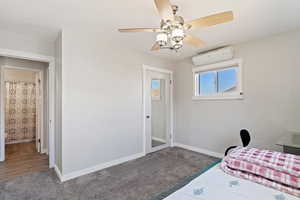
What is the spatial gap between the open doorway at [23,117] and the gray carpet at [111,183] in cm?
56

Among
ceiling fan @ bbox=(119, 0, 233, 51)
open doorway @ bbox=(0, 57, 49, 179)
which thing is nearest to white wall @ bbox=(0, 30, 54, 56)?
open doorway @ bbox=(0, 57, 49, 179)

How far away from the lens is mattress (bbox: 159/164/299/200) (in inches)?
40.1

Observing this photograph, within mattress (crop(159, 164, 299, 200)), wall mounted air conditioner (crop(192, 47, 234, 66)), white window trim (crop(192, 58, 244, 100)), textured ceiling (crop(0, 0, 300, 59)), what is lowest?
mattress (crop(159, 164, 299, 200))

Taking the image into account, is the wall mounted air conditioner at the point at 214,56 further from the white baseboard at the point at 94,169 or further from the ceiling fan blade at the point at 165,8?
the white baseboard at the point at 94,169

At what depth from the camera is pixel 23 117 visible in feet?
15.2

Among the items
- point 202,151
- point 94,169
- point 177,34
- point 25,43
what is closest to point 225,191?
point 177,34

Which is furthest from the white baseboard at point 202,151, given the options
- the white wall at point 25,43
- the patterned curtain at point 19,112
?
the patterned curtain at point 19,112

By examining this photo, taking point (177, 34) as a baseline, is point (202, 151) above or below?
below

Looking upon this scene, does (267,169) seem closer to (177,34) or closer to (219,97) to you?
(177,34)

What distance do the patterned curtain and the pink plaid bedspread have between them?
5524 millimetres

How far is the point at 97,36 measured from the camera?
2.62 m

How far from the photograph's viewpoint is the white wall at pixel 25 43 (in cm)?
235

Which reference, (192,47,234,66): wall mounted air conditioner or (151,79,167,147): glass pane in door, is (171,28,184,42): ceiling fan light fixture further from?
(151,79,167,147): glass pane in door

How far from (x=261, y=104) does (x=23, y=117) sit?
6201 millimetres
